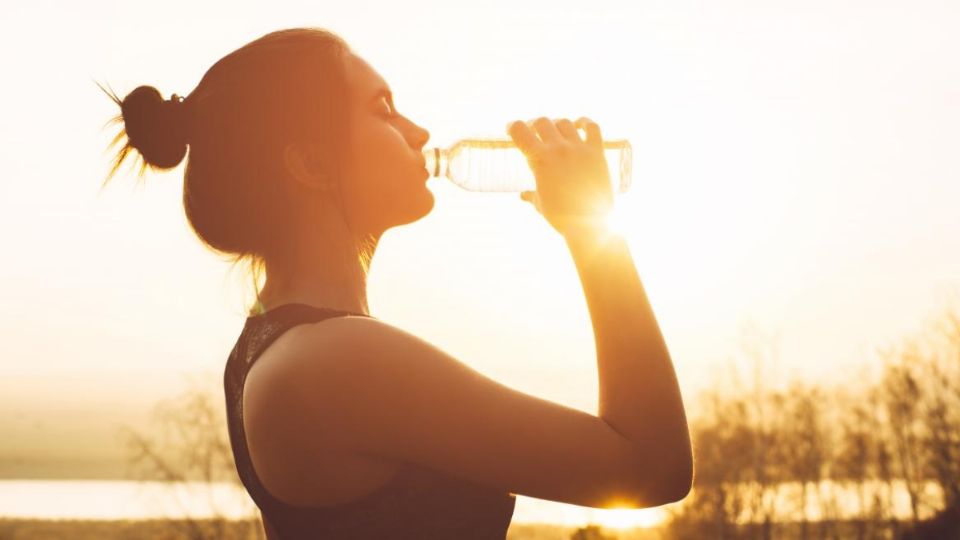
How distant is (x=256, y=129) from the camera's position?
193cm

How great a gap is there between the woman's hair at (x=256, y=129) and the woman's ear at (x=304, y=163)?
0.01 m

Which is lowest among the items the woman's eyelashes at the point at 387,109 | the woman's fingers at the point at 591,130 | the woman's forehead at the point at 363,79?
the woman's fingers at the point at 591,130

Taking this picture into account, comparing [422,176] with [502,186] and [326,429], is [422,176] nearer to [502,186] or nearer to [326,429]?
[326,429]

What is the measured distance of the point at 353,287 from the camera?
197 centimetres

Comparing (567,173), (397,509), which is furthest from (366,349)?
(567,173)

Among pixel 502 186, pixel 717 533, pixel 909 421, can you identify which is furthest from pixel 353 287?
pixel 717 533

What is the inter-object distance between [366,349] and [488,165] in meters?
1.76

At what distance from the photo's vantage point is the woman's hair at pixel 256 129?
6.36ft

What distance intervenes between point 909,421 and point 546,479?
40222mm

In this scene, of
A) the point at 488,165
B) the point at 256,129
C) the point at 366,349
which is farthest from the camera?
the point at 488,165

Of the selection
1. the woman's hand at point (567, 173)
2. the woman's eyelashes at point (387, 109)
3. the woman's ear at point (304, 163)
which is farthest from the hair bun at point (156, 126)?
the woman's hand at point (567, 173)

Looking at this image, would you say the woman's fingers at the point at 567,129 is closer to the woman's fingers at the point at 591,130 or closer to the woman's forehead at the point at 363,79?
the woman's fingers at the point at 591,130

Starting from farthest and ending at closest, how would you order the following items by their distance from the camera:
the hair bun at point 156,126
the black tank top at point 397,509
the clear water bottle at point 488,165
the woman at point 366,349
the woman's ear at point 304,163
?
the clear water bottle at point 488,165
the hair bun at point 156,126
the woman's ear at point 304,163
the black tank top at point 397,509
the woman at point 366,349

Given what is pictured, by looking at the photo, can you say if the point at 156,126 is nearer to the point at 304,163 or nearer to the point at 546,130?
the point at 304,163
